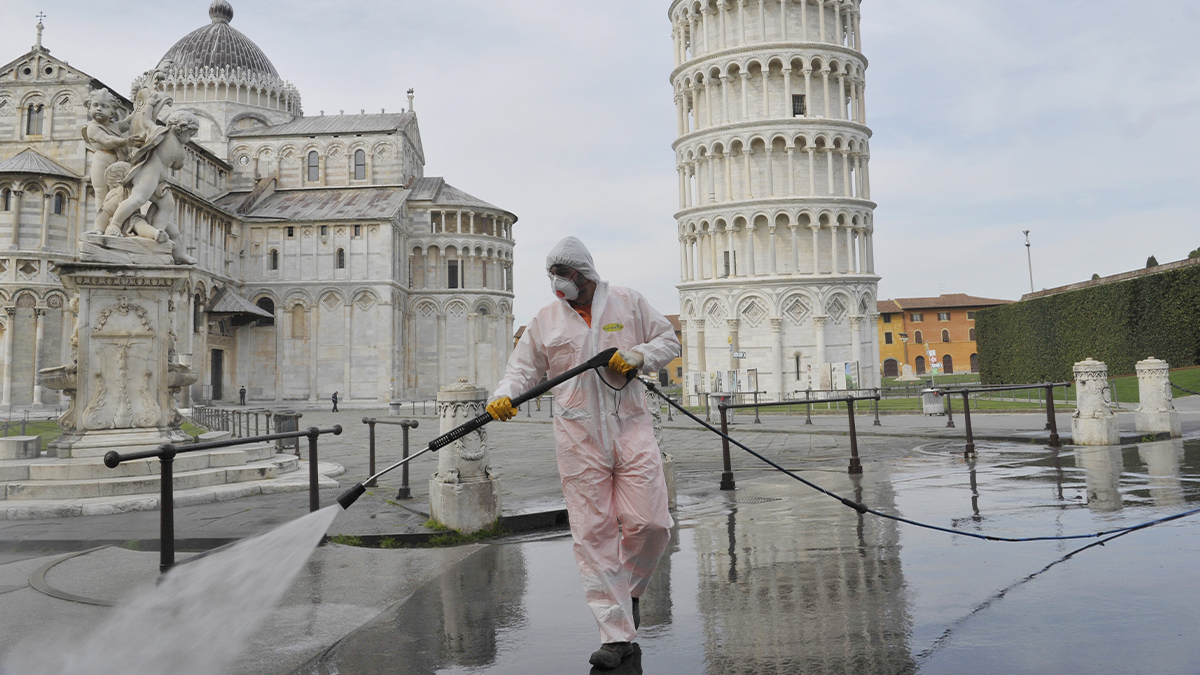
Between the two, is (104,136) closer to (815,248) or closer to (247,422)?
(247,422)

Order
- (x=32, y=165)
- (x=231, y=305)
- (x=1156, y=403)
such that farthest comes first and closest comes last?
(x=231, y=305), (x=32, y=165), (x=1156, y=403)

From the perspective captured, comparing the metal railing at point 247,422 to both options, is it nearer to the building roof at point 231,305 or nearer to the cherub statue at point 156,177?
the cherub statue at point 156,177

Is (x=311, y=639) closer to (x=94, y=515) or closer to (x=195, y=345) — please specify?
(x=94, y=515)

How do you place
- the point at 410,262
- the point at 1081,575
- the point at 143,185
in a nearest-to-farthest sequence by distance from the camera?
the point at 1081,575 → the point at 143,185 → the point at 410,262

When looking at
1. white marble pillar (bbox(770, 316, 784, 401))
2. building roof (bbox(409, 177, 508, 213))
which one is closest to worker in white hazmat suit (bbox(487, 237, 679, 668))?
white marble pillar (bbox(770, 316, 784, 401))

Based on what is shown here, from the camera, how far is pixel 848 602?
13.9 feet

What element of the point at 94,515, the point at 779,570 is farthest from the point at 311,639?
the point at 94,515

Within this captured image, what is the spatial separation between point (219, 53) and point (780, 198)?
147 feet

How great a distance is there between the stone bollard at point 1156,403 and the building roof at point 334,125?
52.8m

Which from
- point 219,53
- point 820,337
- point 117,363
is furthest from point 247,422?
point 219,53

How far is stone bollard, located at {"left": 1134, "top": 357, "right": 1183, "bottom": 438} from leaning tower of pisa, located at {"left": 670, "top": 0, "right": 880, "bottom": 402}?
28.6 metres

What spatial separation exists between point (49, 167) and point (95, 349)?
37957 millimetres

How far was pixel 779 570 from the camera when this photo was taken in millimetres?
5027

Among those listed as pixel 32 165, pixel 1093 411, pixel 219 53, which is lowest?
pixel 1093 411
